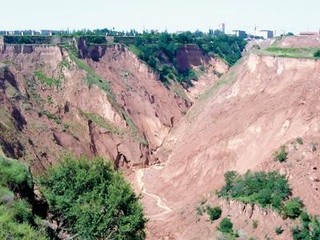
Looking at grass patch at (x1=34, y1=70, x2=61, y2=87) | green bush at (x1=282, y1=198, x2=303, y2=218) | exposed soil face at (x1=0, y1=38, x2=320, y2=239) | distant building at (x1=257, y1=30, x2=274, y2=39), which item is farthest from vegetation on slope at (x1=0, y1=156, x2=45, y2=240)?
distant building at (x1=257, y1=30, x2=274, y2=39)

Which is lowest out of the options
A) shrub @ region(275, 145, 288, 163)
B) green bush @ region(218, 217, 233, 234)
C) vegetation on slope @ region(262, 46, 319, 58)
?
green bush @ region(218, 217, 233, 234)

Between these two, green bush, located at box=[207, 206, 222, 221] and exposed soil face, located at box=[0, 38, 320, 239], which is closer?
green bush, located at box=[207, 206, 222, 221]

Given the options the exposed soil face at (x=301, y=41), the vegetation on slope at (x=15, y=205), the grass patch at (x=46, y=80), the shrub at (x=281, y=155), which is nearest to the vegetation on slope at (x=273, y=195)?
the shrub at (x=281, y=155)

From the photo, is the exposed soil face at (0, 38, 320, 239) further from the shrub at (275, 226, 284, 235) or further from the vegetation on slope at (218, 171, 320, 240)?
the vegetation on slope at (218, 171, 320, 240)

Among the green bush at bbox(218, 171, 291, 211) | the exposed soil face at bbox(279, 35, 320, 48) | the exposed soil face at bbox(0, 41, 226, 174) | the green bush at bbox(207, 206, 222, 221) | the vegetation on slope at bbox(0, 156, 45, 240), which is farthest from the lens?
the exposed soil face at bbox(279, 35, 320, 48)

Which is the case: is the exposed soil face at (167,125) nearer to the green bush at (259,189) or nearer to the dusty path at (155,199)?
the dusty path at (155,199)

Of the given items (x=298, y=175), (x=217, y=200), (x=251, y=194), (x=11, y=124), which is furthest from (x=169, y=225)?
(x=11, y=124)

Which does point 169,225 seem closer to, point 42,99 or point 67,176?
point 67,176
